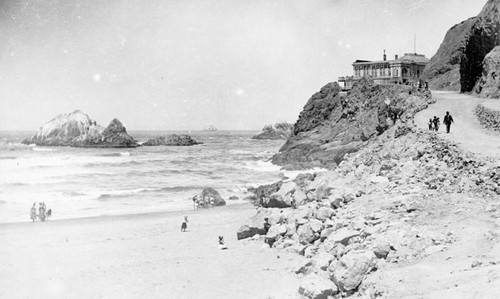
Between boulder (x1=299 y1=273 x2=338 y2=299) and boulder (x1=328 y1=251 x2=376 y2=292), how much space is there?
222 millimetres

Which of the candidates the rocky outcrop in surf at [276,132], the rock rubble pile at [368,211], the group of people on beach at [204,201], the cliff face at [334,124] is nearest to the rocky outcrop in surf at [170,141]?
the rocky outcrop in surf at [276,132]

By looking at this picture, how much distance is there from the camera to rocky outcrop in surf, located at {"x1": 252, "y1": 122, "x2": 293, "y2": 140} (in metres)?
183

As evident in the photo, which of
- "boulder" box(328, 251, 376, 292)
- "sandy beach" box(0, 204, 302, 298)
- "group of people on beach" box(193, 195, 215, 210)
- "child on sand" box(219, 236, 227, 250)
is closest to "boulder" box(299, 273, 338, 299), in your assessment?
"boulder" box(328, 251, 376, 292)

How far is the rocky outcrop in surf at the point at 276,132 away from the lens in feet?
602

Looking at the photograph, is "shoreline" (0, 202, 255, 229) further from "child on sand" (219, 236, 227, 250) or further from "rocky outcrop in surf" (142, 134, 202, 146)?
"rocky outcrop in surf" (142, 134, 202, 146)

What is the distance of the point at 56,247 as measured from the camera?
1828 centimetres

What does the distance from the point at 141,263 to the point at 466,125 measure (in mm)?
18266

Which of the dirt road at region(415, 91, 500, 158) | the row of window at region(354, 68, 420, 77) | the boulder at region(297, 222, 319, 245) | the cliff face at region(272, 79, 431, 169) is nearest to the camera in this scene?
the boulder at region(297, 222, 319, 245)

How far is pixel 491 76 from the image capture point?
31688 millimetres

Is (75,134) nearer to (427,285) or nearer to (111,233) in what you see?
(111,233)

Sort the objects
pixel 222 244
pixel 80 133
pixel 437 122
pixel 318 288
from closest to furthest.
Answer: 1. pixel 318 288
2. pixel 222 244
3. pixel 437 122
4. pixel 80 133

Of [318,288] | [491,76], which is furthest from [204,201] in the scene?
[491,76]

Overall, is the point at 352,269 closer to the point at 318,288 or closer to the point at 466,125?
the point at 318,288

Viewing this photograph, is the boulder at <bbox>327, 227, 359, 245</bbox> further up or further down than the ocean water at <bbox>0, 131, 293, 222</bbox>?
further up
